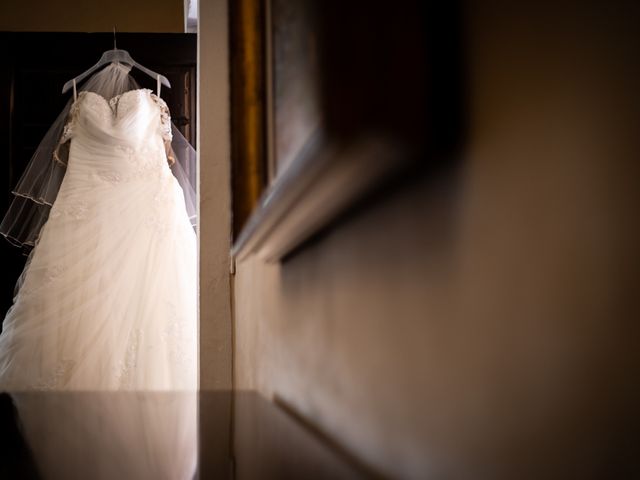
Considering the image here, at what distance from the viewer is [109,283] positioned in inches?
110

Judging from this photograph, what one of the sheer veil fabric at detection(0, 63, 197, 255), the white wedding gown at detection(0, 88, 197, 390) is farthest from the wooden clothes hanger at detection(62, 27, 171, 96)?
the white wedding gown at detection(0, 88, 197, 390)

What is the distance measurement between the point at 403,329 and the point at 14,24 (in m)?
4.64

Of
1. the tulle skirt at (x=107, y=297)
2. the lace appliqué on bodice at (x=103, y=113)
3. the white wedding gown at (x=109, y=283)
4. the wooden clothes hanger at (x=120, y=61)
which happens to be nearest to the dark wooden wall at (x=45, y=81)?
the wooden clothes hanger at (x=120, y=61)

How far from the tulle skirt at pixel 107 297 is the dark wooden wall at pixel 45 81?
1.64ft

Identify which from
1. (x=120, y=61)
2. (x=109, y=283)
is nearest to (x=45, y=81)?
(x=120, y=61)

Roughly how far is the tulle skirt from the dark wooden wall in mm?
501

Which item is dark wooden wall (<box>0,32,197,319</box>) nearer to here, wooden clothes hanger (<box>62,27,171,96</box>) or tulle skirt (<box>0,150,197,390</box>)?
wooden clothes hanger (<box>62,27,171,96</box>)

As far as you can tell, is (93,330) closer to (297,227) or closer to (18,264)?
(18,264)

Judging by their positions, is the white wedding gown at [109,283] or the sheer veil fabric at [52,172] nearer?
the white wedding gown at [109,283]

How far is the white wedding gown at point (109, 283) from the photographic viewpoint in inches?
104

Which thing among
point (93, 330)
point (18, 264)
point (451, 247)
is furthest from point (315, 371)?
point (18, 264)

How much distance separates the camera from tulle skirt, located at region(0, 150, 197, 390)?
2637 millimetres

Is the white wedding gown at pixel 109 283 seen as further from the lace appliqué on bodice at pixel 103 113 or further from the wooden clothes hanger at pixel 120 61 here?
the wooden clothes hanger at pixel 120 61

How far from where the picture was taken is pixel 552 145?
226mm
